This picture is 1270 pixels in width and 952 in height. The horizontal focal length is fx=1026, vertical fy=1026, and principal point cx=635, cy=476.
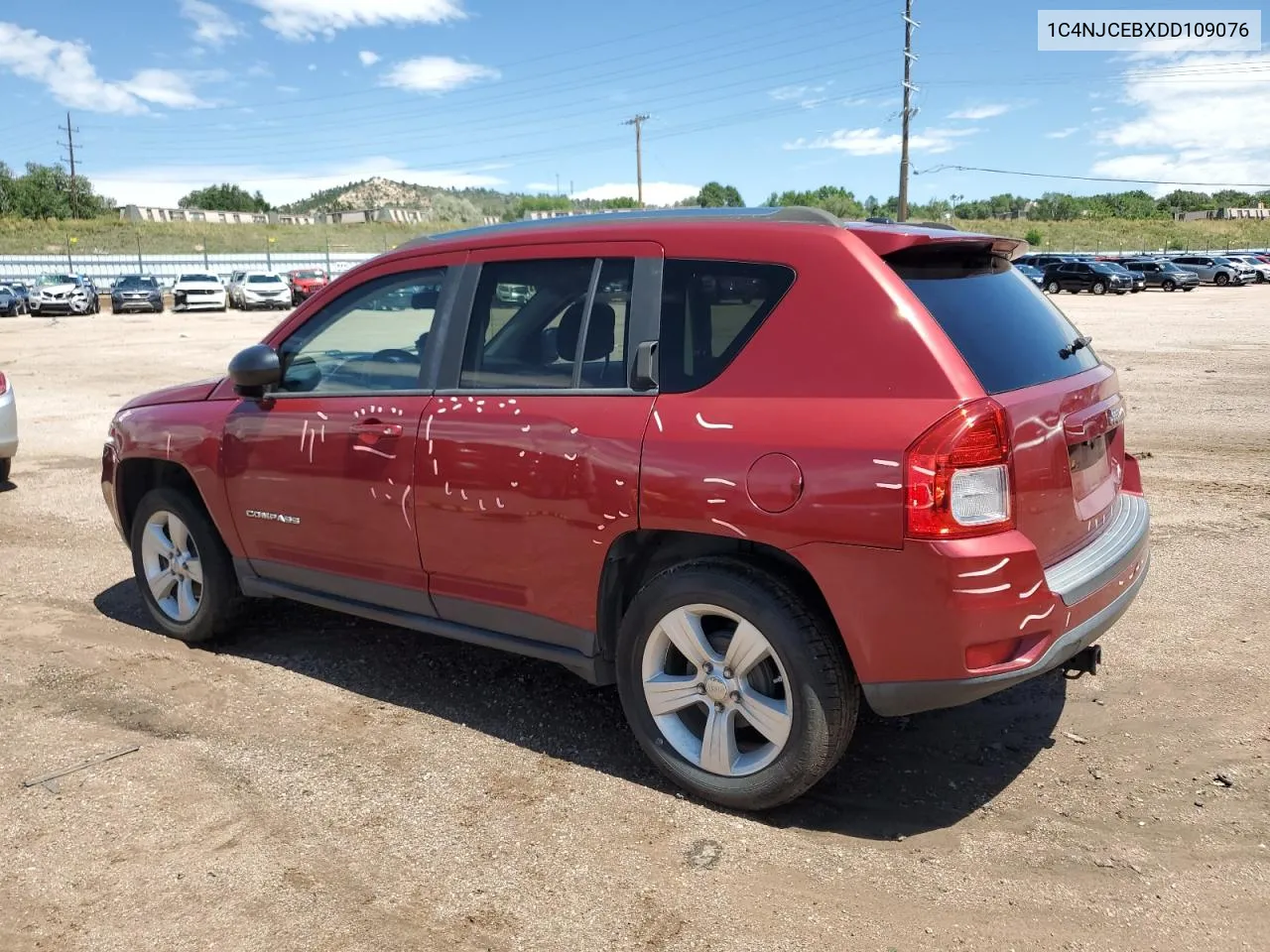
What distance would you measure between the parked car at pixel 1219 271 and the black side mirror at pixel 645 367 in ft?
184

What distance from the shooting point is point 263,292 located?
1564 inches

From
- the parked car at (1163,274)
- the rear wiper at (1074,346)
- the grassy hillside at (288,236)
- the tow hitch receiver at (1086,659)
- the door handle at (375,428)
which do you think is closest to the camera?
the tow hitch receiver at (1086,659)

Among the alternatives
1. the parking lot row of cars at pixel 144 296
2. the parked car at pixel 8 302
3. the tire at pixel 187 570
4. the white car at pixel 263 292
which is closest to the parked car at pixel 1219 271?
the white car at pixel 263 292

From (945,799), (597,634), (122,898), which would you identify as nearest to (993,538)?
(945,799)

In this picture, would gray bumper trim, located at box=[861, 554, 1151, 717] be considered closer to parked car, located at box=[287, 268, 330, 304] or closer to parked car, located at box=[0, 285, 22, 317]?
parked car, located at box=[287, 268, 330, 304]

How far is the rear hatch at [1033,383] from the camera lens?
3.06 m

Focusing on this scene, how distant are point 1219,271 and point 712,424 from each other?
192 feet

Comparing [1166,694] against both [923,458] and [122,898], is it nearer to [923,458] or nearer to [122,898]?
[923,458]

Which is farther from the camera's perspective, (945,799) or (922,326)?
(945,799)

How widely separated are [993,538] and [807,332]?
2.69 feet

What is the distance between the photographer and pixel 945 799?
3.48m

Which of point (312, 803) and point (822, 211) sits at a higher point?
point (822, 211)

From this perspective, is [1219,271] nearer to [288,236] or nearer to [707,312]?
[707,312]

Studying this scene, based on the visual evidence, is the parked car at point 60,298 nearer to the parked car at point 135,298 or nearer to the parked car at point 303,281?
the parked car at point 135,298
